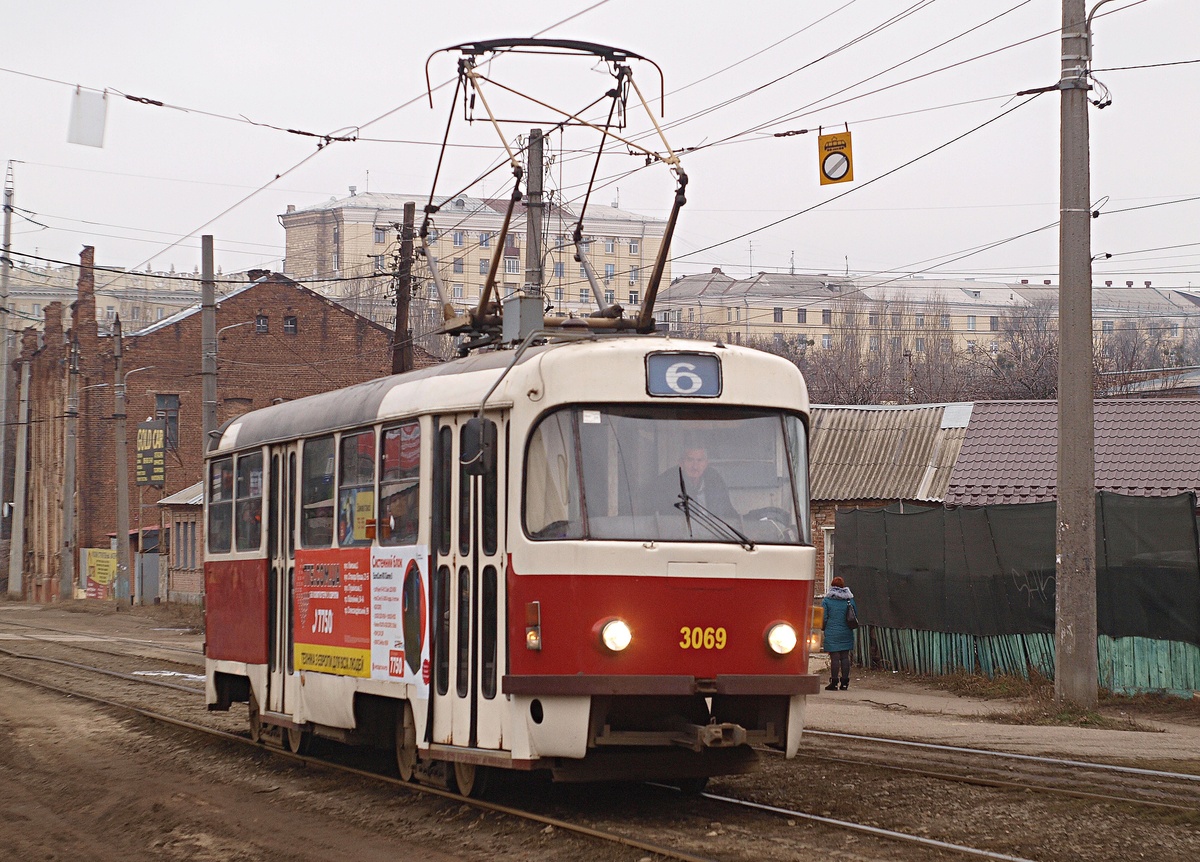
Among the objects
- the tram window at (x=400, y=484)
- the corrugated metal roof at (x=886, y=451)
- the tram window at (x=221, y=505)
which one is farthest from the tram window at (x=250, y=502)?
the corrugated metal roof at (x=886, y=451)

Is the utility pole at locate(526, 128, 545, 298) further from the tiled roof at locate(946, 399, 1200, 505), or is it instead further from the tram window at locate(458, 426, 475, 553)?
the tram window at locate(458, 426, 475, 553)

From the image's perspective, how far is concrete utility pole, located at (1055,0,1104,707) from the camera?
16.2m

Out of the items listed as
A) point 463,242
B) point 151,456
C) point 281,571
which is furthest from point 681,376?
point 463,242

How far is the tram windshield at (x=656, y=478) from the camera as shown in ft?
30.6

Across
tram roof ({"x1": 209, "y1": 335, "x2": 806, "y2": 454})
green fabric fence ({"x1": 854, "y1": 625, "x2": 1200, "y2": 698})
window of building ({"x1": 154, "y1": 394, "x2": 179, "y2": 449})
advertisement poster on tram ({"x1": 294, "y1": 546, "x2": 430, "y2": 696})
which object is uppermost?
window of building ({"x1": 154, "y1": 394, "x2": 179, "y2": 449})

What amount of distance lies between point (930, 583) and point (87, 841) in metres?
13.8

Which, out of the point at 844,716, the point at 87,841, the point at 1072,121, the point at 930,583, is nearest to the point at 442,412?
the point at 87,841

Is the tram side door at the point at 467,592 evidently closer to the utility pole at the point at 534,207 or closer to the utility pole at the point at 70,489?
the utility pole at the point at 534,207

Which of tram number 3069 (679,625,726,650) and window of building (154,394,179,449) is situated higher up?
window of building (154,394,179,449)

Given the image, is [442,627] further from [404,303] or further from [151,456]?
[151,456]

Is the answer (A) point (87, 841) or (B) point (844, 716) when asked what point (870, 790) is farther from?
(B) point (844, 716)

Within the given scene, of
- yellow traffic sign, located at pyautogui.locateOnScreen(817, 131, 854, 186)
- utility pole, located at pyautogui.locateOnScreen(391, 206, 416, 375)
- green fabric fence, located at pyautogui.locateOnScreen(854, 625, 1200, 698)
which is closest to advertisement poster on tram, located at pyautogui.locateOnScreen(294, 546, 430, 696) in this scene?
yellow traffic sign, located at pyautogui.locateOnScreen(817, 131, 854, 186)

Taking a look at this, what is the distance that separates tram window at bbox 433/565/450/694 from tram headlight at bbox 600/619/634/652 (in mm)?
1415

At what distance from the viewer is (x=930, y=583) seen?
2117cm
